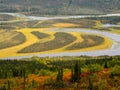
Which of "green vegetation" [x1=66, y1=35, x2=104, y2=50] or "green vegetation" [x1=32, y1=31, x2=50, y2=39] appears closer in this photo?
"green vegetation" [x1=66, y1=35, x2=104, y2=50]

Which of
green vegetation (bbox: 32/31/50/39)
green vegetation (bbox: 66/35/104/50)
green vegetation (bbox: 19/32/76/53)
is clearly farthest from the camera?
green vegetation (bbox: 32/31/50/39)

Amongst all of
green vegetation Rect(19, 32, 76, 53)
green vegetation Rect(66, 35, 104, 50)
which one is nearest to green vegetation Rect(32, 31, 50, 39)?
green vegetation Rect(19, 32, 76, 53)

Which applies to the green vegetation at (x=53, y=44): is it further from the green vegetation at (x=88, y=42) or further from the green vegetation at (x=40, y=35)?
the green vegetation at (x=88, y=42)

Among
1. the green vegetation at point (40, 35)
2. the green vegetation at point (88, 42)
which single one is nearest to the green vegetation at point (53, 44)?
the green vegetation at point (40, 35)

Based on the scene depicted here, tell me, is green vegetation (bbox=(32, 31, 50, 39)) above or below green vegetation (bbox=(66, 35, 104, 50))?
below

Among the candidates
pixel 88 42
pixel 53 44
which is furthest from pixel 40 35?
pixel 88 42

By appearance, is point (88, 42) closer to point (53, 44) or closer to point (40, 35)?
point (53, 44)

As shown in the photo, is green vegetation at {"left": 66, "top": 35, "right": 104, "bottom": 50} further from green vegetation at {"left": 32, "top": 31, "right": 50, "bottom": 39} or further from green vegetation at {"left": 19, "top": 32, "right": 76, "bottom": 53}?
green vegetation at {"left": 32, "top": 31, "right": 50, "bottom": 39}
